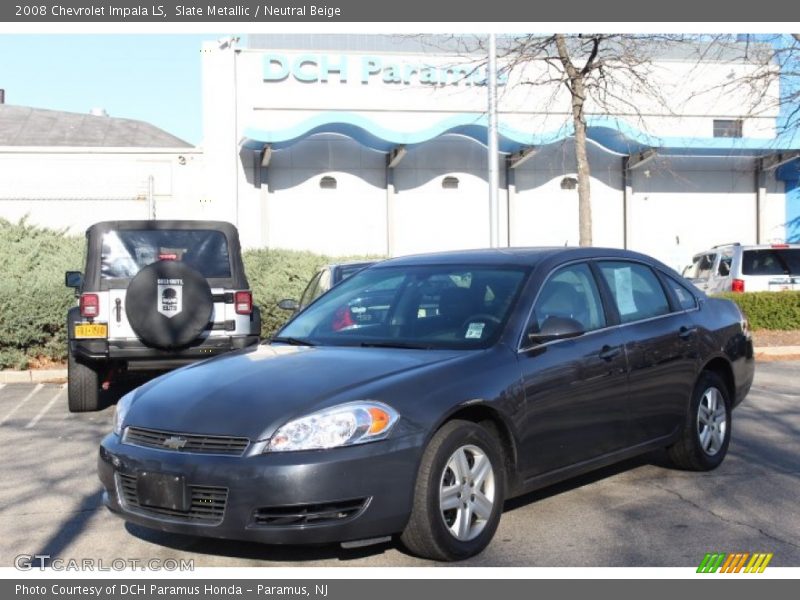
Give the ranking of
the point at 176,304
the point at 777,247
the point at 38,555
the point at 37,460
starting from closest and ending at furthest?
1. the point at 38,555
2. the point at 37,460
3. the point at 176,304
4. the point at 777,247

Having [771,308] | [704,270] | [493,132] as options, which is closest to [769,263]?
[771,308]

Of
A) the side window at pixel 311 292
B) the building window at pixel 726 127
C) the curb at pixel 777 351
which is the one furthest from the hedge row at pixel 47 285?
the building window at pixel 726 127

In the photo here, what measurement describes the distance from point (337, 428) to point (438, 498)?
64 cm

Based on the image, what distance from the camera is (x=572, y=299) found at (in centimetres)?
619

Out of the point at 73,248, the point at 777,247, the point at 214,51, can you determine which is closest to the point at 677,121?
the point at 777,247

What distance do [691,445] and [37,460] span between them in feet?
16.9

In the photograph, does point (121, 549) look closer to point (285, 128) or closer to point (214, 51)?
point (285, 128)

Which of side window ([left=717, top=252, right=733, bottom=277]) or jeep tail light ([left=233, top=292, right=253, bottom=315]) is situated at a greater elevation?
side window ([left=717, top=252, right=733, bottom=277])

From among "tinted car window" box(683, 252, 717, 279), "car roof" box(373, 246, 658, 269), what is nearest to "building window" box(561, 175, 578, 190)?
"tinted car window" box(683, 252, 717, 279)

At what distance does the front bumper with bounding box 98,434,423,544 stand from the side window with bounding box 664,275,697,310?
3191 millimetres

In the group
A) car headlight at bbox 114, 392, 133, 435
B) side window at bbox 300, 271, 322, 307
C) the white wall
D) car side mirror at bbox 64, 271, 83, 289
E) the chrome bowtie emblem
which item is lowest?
the chrome bowtie emblem

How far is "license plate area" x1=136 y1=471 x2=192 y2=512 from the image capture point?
15.5 ft

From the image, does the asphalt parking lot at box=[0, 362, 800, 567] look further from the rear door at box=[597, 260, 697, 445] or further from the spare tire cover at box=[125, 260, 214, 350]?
the spare tire cover at box=[125, 260, 214, 350]

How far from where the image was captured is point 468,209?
2547 centimetres
